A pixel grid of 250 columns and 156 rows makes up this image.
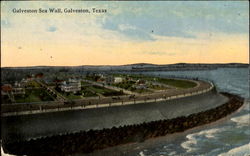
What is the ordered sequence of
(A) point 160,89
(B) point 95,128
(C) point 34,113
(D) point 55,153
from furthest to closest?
(A) point 160,89 → (B) point 95,128 → (C) point 34,113 → (D) point 55,153

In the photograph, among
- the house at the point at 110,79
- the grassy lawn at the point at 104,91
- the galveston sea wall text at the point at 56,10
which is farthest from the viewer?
the house at the point at 110,79

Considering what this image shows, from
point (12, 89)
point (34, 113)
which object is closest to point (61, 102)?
point (34, 113)

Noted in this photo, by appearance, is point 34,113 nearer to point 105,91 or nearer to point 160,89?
point 105,91

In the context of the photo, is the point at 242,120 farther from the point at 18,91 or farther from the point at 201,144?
the point at 18,91

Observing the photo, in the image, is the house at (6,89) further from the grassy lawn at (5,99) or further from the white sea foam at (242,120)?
the white sea foam at (242,120)

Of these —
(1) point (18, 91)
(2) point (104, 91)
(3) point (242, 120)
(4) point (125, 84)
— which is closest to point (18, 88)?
(1) point (18, 91)

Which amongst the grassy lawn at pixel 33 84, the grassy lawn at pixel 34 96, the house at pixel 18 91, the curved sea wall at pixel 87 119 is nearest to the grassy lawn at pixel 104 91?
the curved sea wall at pixel 87 119

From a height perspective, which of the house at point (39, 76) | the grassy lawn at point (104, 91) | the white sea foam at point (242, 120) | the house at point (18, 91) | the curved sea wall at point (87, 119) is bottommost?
the white sea foam at point (242, 120)
